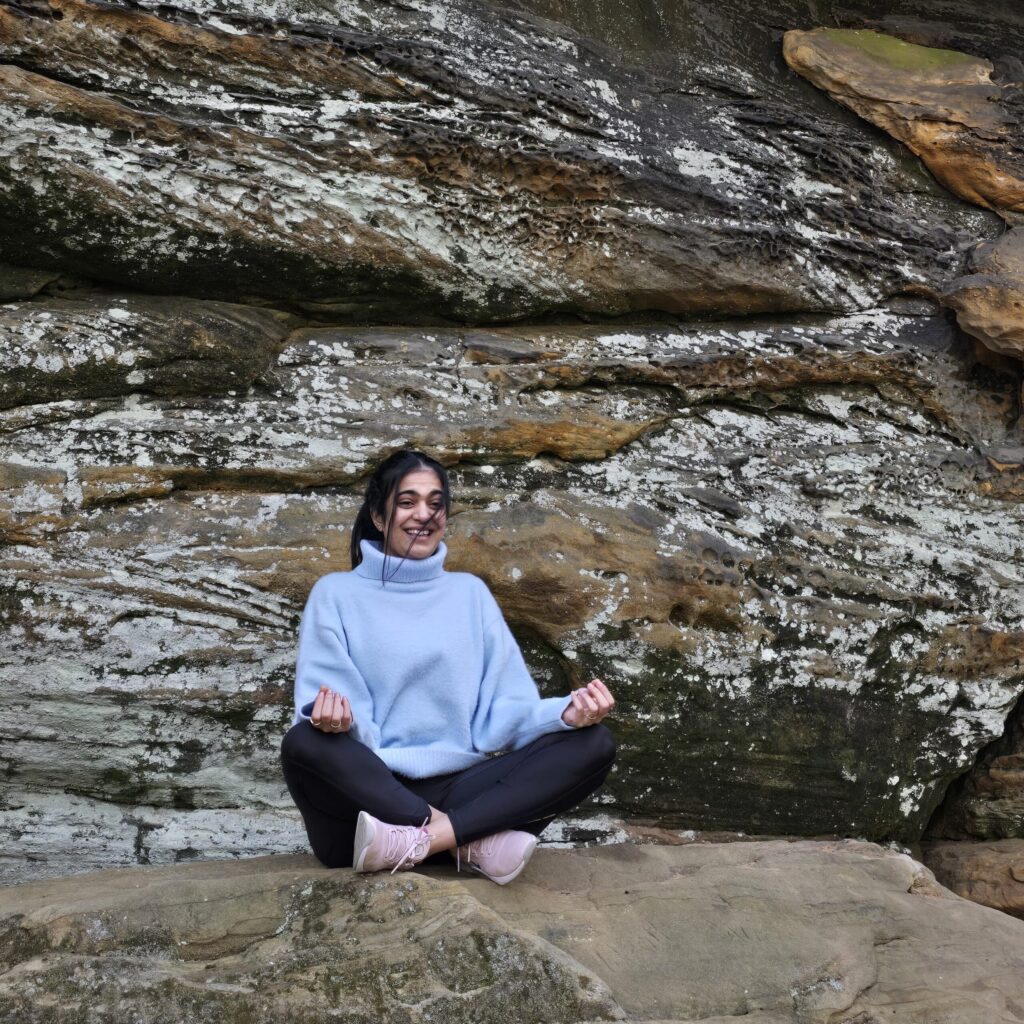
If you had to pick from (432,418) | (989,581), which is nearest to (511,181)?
(432,418)

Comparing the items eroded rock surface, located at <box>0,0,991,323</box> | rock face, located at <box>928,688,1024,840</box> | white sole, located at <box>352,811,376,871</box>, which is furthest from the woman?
rock face, located at <box>928,688,1024,840</box>

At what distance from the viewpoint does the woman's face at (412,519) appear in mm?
4441

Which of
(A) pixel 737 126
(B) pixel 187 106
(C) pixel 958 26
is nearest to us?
(B) pixel 187 106

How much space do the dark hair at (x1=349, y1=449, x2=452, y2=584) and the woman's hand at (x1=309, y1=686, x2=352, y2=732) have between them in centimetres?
71

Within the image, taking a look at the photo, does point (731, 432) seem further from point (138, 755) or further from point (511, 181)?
point (138, 755)

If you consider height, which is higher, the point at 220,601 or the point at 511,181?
the point at 511,181

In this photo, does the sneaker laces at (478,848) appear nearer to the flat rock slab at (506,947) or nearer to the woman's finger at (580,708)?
the flat rock slab at (506,947)

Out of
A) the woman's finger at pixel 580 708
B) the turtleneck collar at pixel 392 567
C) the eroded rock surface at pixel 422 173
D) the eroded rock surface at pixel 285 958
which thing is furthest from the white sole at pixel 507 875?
the eroded rock surface at pixel 422 173

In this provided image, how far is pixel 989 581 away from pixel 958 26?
3487mm

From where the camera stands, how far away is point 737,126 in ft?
21.4

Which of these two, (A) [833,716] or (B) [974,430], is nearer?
(A) [833,716]

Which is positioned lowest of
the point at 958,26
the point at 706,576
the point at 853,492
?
the point at 706,576

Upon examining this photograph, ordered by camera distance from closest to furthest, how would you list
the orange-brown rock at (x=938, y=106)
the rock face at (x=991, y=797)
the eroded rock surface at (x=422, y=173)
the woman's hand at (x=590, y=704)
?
the woman's hand at (x=590, y=704) → the eroded rock surface at (x=422, y=173) → the rock face at (x=991, y=797) → the orange-brown rock at (x=938, y=106)

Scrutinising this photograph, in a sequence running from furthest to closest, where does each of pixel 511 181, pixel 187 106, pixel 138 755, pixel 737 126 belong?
pixel 737 126 → pixel 511 181 → pixel 187 106 → pixel 138 755
